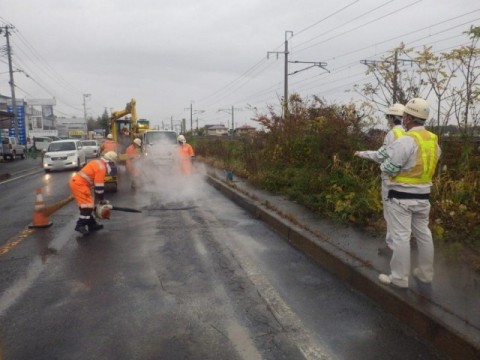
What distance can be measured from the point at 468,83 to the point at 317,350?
6.20 m

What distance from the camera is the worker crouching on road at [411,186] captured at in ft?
12.5

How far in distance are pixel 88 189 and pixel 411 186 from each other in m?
5.36

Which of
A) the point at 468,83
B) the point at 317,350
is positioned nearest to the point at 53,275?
the point at 317,350

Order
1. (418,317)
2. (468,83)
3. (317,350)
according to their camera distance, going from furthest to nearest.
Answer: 1. (468,83)
2. (418,317)
3. (317,350)

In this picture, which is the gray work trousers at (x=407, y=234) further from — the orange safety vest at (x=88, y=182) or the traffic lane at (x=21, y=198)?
the traffic lane at (x=21, y=198)

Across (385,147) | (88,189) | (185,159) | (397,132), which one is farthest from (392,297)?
(185,159)

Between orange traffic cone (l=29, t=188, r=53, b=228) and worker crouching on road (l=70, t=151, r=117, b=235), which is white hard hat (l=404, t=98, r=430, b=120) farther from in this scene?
orange traffic cone (l=29, t=188, r=53, b=228)

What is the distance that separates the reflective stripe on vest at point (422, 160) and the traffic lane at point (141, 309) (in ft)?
5.88

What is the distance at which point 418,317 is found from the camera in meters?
3.46

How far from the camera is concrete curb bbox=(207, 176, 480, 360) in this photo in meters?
3.09

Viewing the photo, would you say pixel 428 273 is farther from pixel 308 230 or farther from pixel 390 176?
pixel 308 230

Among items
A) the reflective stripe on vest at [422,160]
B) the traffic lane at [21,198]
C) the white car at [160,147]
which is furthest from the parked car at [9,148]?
the reflective stripe on vest at [422,160]

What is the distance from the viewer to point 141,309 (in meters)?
3.96

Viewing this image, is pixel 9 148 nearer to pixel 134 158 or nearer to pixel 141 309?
pixel 134 158
